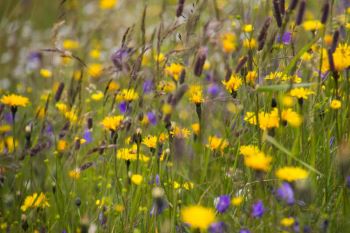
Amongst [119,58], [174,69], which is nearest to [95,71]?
[174,69]

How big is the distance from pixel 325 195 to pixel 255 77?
49cm

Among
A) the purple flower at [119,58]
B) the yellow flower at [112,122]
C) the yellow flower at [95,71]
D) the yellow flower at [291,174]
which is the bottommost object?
the yellow flower at [291,174]

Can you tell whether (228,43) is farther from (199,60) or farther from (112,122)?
(199,60)

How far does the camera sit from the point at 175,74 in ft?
7.20

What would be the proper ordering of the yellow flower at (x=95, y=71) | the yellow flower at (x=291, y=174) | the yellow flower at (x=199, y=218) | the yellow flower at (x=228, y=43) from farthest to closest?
1. the yellow flower at (x=228, y=43)
2. the yellow flower at (x=95, y=71)
3. the yellow flower at (x=291, y=174)
4. the yellow flower at (x=199, y=218)

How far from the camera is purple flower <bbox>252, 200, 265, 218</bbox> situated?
1.44 meters

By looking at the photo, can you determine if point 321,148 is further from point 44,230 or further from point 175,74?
point 44,230

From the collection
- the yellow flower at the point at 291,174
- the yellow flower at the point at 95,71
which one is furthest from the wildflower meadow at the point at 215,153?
the yellow flower at the point at 95,71

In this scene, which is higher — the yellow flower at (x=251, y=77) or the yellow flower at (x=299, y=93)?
the yellow flower at (x=251, y=77)

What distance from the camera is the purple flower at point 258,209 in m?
1.44

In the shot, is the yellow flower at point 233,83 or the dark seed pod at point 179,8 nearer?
the dark seed pod at point 179,8

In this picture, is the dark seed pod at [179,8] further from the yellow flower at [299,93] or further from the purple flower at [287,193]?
the purple flower at [287,193]

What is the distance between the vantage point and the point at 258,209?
57.0 inches

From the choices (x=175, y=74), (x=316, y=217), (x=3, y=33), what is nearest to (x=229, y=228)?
(x=316, y=217)
